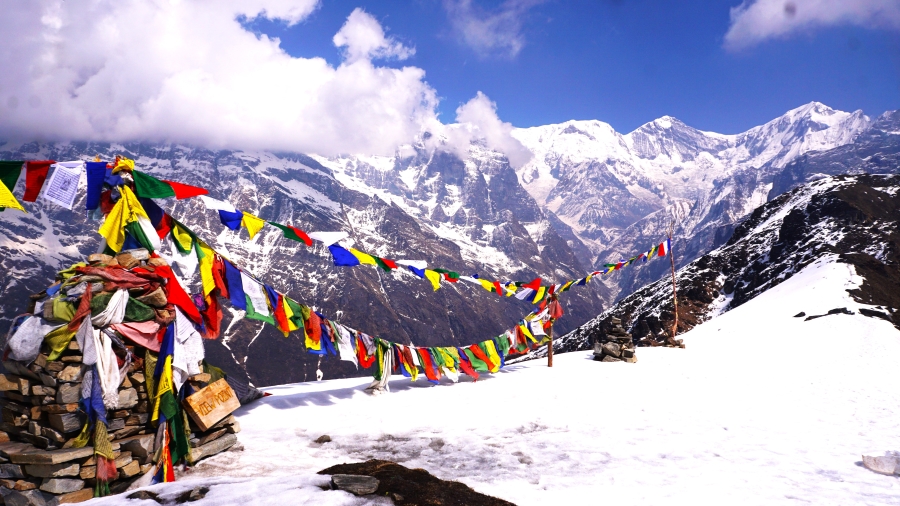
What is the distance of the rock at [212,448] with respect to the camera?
9.59 metres

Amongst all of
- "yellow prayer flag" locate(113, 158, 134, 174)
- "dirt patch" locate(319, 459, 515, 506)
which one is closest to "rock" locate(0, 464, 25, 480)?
"dirt patch" locate(319, 459, 515, 506)

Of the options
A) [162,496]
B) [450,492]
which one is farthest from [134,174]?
[450,492]

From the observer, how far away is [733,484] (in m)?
9.31

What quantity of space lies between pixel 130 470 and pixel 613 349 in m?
19.1

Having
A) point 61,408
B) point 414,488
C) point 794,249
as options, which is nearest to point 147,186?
point 61,408

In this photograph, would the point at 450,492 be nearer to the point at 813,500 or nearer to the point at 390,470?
the point at 390,470

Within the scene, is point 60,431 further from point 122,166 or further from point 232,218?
point 232,218

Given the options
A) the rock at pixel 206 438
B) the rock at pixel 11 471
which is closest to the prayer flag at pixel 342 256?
the rock at pixel 206 438

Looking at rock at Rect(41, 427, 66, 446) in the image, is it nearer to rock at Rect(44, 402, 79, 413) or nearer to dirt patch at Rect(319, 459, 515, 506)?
rock at Rect(44, 402, 79, 413)

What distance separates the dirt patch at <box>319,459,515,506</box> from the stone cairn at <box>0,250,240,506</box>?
4.08 m

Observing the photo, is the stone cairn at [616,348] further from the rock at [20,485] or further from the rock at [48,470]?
the rock at [20,485]

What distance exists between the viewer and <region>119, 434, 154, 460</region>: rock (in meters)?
8.84

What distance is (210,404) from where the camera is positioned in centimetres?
1004

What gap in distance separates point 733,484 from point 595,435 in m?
3.66
